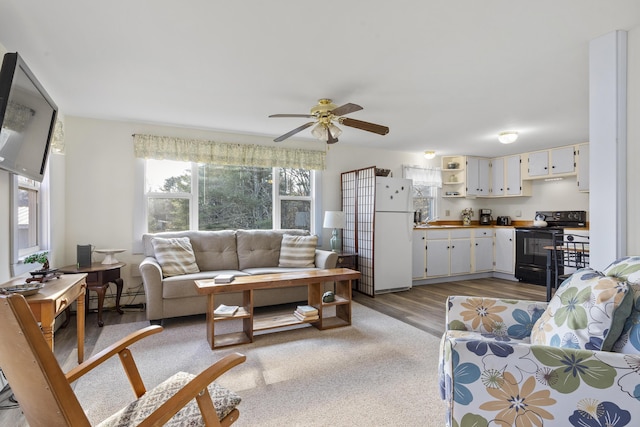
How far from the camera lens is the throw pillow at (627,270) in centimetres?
151

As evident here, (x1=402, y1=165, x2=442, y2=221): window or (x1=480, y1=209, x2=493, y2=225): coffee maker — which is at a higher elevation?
(x1=402, y1=165, x2=442, y2=221): window

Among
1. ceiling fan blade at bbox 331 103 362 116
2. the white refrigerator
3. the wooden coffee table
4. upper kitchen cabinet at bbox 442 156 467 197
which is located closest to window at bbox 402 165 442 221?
upper kitchen cabinet at bbox 442 156 467 197

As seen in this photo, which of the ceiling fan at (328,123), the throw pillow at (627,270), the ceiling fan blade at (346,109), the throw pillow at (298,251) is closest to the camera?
the throw pillow at (627,270)

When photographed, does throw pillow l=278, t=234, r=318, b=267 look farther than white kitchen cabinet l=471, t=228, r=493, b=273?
No

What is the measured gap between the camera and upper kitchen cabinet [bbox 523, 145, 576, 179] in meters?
5.19

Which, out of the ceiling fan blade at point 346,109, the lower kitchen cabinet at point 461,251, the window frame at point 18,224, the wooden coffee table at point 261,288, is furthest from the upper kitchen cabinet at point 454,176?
the window frame at point 18,224

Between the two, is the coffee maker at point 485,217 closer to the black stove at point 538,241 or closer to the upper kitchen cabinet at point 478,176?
the upper kitchen cabinet at point 478,176

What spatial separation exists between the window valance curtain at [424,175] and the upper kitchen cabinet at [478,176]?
0.56 meters

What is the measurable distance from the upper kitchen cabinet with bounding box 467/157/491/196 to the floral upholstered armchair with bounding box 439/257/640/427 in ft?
16.3

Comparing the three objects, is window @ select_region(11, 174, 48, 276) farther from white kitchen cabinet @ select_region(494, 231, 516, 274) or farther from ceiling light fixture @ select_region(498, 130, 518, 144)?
white kitchen cabinet @ select_region(494, 231, 516, 274)

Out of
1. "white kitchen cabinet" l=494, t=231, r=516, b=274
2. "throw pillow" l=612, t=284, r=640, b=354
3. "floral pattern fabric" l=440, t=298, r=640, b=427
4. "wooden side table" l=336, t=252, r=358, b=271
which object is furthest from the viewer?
"white kitchen cabinet" l=494, t=231, r=516, b=274

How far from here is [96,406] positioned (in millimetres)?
1942

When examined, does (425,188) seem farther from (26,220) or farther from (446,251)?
(26,220)

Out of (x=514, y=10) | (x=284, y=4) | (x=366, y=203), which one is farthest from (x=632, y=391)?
(x=366, y=203)
